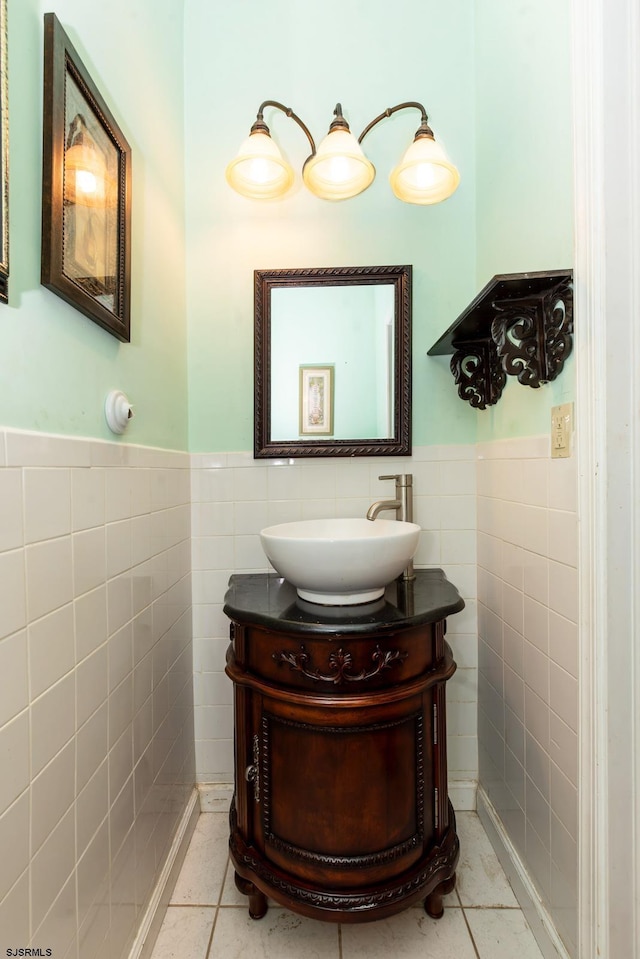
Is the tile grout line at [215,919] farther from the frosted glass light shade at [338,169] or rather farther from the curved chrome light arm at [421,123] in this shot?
the curved chrome light arm at [421,123]

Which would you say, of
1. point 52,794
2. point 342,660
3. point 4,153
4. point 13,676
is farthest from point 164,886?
point 4,153

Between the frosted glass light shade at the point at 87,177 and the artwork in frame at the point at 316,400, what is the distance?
0.69 meters

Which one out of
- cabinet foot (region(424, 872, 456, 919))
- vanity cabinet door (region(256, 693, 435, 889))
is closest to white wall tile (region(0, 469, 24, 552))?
vanity cabinet door (region(256, 693, 435, 889))

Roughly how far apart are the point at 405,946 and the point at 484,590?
892mm

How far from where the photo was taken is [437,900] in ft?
3.56

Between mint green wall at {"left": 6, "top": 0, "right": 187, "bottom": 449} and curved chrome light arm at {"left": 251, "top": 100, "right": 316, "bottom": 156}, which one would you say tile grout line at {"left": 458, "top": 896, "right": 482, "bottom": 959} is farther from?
curved chrome light arm at {"left": 251, "top": 100, "right": 316, "bottom": 156}

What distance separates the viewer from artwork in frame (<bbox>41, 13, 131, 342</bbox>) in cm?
68

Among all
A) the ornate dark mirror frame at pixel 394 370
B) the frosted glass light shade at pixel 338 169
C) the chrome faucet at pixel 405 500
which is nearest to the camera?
the frosted glass light shade at pixel 338 169

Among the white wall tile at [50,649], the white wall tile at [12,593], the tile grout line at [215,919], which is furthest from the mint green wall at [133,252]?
the tile grout line at [215,919]

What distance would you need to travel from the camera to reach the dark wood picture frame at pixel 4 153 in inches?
22.5

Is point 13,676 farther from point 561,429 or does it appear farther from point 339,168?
point 339,168

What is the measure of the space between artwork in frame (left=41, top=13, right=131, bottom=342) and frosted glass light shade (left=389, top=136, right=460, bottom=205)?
28.5 inches

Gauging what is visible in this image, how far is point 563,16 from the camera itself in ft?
2.94

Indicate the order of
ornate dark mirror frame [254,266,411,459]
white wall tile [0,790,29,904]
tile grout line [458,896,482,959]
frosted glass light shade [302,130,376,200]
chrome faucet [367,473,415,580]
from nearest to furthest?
1. white wall tile [0,790,29,904]
2. tile grout line [458,896,482,959]
3. frosted glass light shade [302,130,376,200]
4. chrome faucet [367,473,415,580]
5. ornate dark mirror frame [254,266,411,459]
